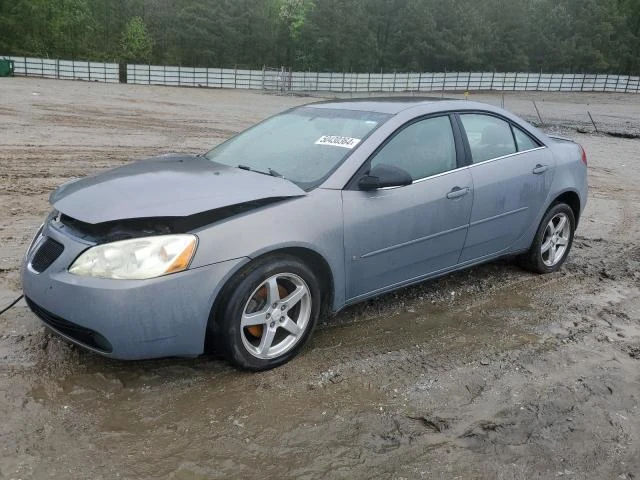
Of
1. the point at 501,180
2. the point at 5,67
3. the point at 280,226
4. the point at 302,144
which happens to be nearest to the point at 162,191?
the point at 280,226

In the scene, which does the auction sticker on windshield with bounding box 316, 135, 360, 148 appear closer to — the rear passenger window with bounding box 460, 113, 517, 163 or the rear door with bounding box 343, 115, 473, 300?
the rear door with bounding box 343, 115, 473, 300

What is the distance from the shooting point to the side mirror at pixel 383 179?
3.62 m

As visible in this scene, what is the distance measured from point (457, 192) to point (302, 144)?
116cm

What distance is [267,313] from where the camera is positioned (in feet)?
10.9

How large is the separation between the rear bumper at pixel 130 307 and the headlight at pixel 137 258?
4cm

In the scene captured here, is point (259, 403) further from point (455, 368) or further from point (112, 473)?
point (455, 368)

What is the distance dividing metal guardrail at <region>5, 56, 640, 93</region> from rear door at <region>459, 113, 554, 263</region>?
4104cm

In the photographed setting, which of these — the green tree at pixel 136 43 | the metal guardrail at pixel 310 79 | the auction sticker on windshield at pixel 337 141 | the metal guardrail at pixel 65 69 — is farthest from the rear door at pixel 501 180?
the green tree at pixel 136 43

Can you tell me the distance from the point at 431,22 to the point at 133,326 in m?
73.0

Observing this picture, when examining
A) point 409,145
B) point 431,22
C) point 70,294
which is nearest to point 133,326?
point 70,294

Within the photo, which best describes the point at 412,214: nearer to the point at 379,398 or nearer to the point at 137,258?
the point at 379,398

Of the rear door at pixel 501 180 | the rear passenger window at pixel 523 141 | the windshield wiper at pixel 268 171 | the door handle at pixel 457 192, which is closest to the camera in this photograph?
the windshield wiper at pixel 268 171

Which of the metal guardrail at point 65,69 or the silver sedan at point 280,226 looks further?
the metal guardrail at point 65,69

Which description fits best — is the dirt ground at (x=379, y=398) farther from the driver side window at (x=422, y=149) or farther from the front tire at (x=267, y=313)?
the driver side window at (x=422, y=149)
